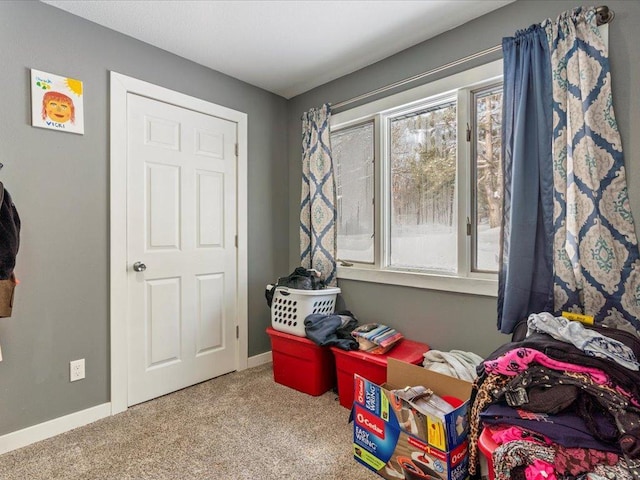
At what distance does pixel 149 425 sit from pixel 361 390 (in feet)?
4.22

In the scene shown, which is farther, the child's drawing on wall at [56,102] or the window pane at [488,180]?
the window pane at [488,180]

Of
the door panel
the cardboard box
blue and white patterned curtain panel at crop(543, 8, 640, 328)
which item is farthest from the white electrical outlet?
blue and white patterned curtain panel at crop(543, 8, 640, 328)

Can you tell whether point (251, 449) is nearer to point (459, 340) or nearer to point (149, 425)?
point (149, 425)

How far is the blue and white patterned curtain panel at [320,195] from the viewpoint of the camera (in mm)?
2793

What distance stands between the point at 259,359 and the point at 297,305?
853mm

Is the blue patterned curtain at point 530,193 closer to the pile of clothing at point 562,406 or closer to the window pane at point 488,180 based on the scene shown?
the window pane at point 488,180

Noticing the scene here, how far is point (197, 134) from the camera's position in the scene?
101 inches

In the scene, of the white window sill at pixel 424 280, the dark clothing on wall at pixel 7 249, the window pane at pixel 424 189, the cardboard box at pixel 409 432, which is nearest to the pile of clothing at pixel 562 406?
the cardboard box at pixel 409 432

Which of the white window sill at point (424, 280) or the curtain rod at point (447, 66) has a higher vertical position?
the curtain rod at point (447, 66)

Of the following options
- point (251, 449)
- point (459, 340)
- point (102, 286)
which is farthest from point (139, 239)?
point (459, 340)

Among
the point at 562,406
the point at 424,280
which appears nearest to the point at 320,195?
the point at 424,280

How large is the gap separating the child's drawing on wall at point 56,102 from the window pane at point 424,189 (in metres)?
2.01

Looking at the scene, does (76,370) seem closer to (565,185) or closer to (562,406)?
(562,406)

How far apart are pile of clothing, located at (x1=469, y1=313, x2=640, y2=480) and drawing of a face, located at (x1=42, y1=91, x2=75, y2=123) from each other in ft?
8.18
